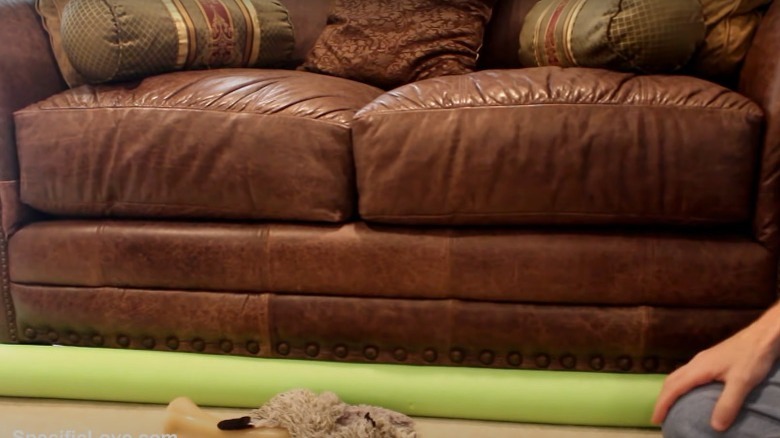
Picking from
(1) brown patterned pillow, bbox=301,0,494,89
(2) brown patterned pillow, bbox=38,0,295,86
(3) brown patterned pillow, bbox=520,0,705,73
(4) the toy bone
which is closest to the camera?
(4) the toy bone

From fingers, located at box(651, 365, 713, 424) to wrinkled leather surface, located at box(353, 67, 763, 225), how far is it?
340 mm

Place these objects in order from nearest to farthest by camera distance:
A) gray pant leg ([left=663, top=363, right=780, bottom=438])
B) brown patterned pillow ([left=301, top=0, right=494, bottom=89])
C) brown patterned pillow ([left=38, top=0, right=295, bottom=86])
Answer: gray pant leg ([left=663, top=363, right=780, bottom=438]), brown patterned pillow ([left=38, top=0, right=295, bottom=86]), brown patterned pillow ([left=301, top=0, right=494, bottom=89])

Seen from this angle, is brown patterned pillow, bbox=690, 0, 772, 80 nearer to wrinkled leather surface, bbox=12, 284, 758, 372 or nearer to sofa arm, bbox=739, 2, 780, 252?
sofa arm, bbox=739, 2, 780, 252

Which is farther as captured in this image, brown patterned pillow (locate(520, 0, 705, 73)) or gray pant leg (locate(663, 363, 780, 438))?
brown patterned pillow (locate(520, 0, 705, 73))

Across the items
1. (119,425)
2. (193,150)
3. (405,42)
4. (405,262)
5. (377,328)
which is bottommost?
(119,425)

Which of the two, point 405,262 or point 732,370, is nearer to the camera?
point 732,370

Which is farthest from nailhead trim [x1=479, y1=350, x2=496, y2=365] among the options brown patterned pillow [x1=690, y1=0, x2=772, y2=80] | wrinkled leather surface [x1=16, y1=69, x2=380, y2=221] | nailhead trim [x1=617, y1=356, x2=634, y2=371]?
brown patterned pillow [x1=690, y1=0, x2=772, y2=80]

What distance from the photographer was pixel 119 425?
114 cm

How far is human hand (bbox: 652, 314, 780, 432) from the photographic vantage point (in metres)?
0.72

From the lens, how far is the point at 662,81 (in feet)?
3.67

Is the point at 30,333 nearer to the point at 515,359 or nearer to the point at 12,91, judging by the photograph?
the point at 12,91

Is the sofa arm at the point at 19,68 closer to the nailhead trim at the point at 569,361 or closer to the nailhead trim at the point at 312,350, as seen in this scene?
the nailhead trim at the point at 312,350

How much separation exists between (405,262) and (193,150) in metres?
0.41

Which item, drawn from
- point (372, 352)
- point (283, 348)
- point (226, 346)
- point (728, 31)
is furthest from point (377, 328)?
point (728, 31)
